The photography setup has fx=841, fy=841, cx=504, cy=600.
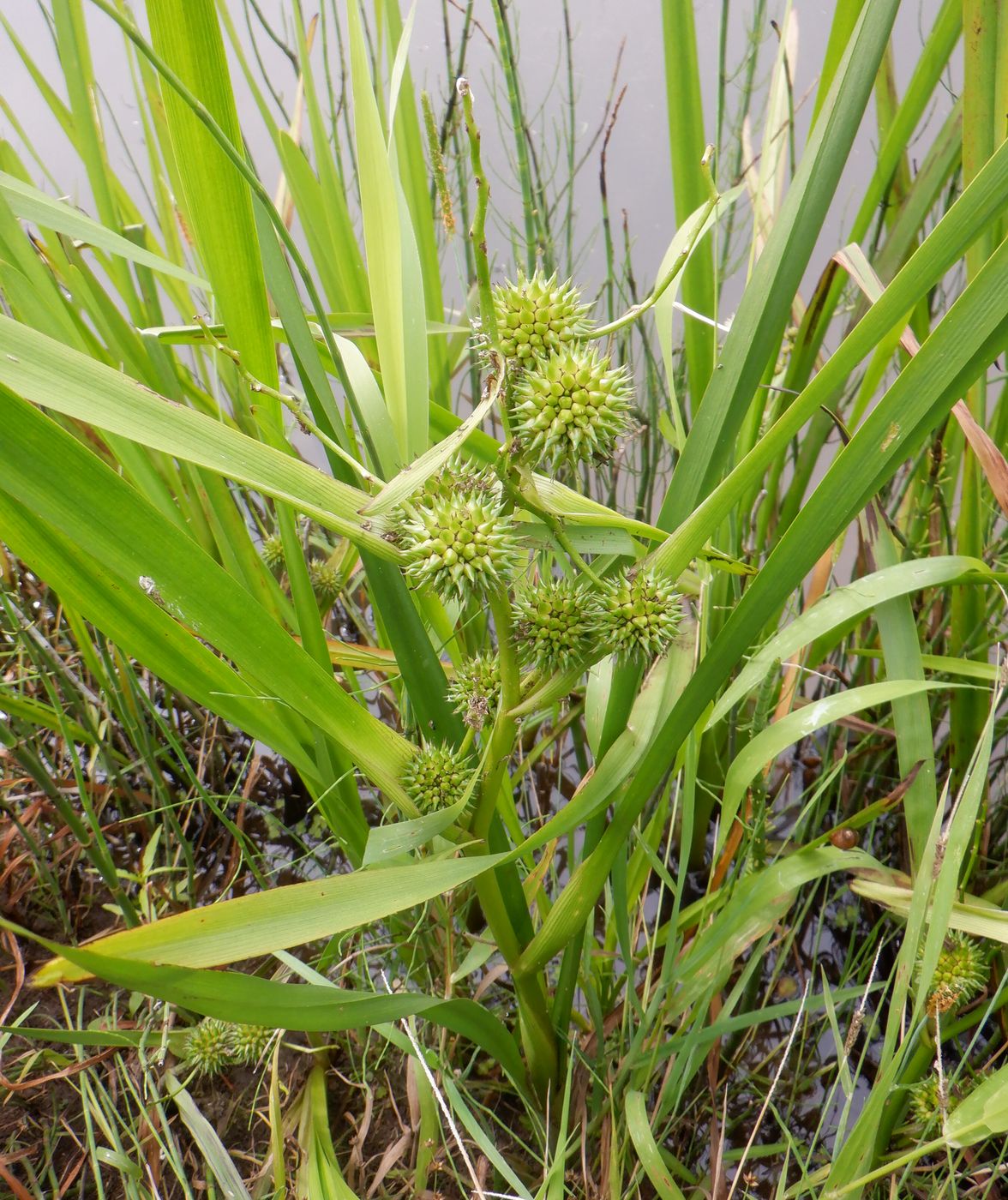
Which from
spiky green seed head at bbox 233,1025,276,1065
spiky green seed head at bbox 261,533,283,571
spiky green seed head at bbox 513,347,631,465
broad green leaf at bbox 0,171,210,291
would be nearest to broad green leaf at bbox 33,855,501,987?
spiky green seed head at bbox 513,347,631,465

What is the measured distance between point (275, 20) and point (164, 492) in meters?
2.32

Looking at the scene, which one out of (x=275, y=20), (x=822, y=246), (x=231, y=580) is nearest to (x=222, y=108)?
(x=231, y=580)

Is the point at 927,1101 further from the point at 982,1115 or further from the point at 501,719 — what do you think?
the point at 501,719

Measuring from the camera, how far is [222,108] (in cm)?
73

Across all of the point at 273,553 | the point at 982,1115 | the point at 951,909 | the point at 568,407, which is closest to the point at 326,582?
the point at 273,553

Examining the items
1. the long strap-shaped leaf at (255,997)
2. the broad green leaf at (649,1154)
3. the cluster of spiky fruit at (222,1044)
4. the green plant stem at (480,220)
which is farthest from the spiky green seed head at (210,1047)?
the green plant stem at (480,220)

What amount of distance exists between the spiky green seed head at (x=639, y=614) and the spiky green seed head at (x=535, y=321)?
20cm

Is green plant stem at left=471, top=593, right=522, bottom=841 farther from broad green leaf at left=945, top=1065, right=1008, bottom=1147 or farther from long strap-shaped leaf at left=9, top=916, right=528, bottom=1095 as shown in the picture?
broad green leaf at left=945, top=1065, right=1008, bottom=1147

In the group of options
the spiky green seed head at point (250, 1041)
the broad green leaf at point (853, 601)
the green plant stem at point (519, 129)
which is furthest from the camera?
the green plant stem at point (519, 129)

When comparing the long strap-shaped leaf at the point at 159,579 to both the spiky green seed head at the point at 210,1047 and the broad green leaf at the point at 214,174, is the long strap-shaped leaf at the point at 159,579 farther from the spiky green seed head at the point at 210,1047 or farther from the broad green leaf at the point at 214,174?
the spiky green seed head at the point at 210,1047

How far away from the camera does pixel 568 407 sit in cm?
61

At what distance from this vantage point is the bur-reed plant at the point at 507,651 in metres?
0.65

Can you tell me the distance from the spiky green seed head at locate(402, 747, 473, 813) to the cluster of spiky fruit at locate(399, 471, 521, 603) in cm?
22

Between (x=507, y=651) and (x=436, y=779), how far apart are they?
6.5 inches
